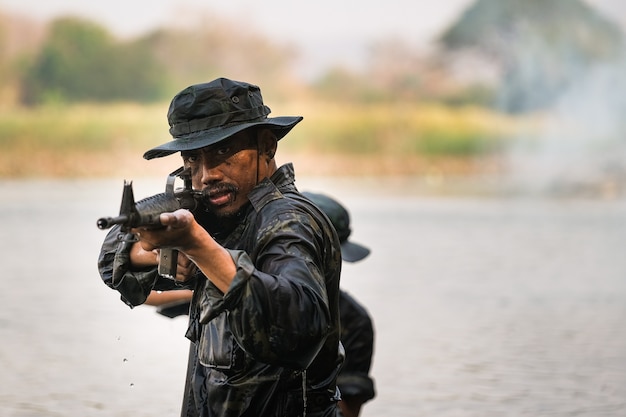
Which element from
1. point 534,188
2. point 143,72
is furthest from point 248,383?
point 143,72

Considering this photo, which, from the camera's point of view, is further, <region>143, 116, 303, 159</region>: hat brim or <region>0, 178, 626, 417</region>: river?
<region>0, 178, 626, 417</region>: river

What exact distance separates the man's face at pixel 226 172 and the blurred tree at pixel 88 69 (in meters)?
31.5

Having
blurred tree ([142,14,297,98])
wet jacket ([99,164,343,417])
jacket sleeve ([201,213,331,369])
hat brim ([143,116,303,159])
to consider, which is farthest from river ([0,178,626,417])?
Result: blurred tree ([142,14,297,98])

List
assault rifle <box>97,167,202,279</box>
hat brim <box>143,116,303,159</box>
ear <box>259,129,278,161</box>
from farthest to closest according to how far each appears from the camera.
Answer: ear <box>259,129,278,161</box>, hat brim <box>143,116,303,159</box>, assault rifle <box>97,167,202,279</box>

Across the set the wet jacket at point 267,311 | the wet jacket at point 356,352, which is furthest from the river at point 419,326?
the wet jacket at point 356,352

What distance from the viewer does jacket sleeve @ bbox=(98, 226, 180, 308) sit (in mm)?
3324

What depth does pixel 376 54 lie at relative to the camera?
37406 mm

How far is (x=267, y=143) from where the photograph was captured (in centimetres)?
332

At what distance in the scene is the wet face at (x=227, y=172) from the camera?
324cm

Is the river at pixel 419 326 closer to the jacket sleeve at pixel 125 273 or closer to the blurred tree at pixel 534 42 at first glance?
the jacket sleeve at pixel 125 273

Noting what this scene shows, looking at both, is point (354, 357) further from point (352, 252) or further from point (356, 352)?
point (352, 252)

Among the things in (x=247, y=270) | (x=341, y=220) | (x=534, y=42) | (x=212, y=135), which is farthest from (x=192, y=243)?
(x=534, y=42)

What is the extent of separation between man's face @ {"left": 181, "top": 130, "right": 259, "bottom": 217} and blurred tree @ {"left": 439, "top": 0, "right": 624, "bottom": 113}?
3365 cm

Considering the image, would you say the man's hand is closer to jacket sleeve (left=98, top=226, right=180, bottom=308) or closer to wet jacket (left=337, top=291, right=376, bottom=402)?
jacket sleeve (left=98, top=226, right=180, bottom=308)
